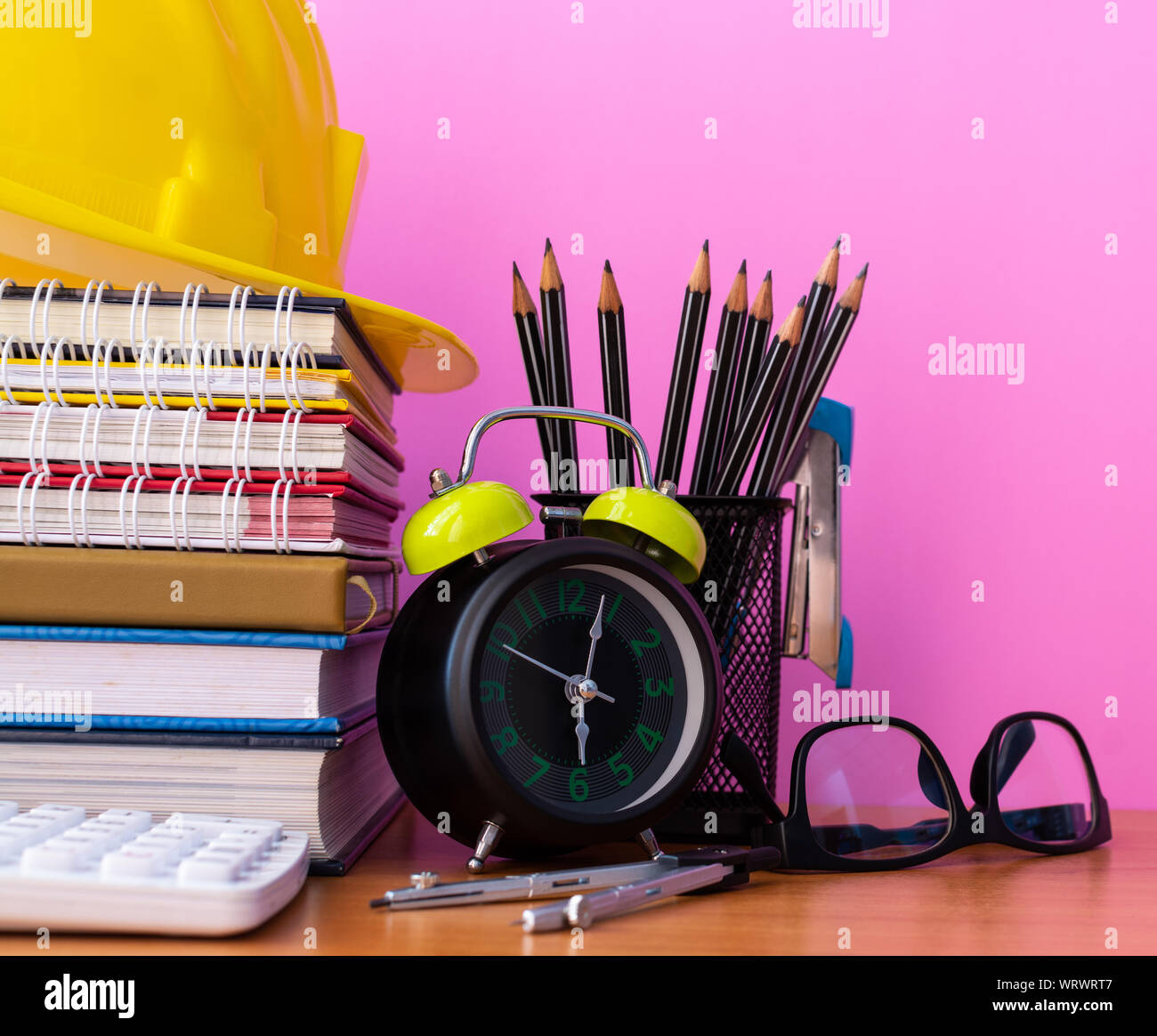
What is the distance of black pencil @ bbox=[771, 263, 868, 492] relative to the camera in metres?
0.76

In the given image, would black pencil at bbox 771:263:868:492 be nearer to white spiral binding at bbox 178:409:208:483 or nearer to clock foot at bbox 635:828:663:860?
clock foot at bbox 635:828:663:860

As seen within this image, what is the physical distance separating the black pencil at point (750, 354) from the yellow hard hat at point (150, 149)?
23cm

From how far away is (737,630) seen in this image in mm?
742

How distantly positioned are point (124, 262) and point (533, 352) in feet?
0.99

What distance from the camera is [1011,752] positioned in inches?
29.8

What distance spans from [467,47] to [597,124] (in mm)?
167

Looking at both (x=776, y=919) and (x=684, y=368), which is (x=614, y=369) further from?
(x=776, y=919)

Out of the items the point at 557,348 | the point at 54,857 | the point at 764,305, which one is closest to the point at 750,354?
the point at 764,305

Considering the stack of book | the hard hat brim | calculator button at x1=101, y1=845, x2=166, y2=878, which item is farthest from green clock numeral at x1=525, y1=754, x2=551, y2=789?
the hard hat brim

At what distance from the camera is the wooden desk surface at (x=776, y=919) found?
1.50 feet

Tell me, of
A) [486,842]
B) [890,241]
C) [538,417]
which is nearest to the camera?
[486,842]

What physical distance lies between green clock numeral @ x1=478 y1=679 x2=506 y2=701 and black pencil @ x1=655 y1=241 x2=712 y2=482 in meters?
0.24

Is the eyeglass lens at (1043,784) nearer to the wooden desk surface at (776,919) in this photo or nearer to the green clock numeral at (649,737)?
the wooden desk surface at (776,919)
